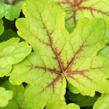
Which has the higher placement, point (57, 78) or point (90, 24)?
point (90, 24)

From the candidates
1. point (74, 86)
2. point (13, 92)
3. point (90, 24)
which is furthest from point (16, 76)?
point (90, 24)

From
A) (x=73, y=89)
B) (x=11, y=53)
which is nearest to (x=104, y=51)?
(x=73, y=89)

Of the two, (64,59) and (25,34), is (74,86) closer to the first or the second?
(64,59)

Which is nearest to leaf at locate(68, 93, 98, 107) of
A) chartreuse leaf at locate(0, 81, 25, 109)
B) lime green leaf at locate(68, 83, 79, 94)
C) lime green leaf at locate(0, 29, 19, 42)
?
lime green leaf at locate(68, 83, 79, 94)

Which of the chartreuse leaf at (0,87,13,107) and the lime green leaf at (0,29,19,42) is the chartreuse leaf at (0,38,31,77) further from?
the lime green leaf at (0,29,19,42)

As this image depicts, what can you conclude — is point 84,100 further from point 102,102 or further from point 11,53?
point 11,53

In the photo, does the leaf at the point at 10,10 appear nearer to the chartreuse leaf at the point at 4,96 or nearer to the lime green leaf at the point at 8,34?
the lime green leaf at the point at 8,34

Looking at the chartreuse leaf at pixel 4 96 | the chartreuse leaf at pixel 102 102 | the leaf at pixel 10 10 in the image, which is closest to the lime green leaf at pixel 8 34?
the leaf at pixel 10 10
